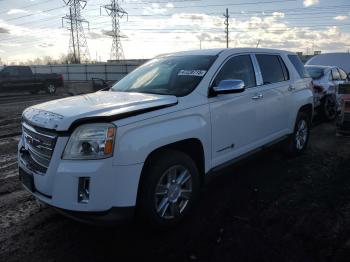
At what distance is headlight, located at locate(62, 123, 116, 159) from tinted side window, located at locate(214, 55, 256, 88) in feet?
5.73

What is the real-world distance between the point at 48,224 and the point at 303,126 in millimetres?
4782

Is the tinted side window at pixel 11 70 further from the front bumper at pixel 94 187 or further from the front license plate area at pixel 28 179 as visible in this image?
the front bumper at pixel 94 187

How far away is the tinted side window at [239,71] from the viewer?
15.6ft

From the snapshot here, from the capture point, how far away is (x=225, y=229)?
4004mm

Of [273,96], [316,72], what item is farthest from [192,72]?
[316,72]

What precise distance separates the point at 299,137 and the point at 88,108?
4489 millimetres

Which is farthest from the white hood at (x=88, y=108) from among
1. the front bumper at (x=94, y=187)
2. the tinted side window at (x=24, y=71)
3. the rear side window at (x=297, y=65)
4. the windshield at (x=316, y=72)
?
the tinted side window at (x=24, y=71)

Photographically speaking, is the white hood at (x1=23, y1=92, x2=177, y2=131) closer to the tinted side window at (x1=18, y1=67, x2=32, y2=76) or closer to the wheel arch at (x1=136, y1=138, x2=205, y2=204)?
the wheel arch at (x1=136, y1=138, x2=205, y2=204)

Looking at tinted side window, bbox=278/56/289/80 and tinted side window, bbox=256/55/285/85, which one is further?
tinted side window, bbox=278/56/289/80

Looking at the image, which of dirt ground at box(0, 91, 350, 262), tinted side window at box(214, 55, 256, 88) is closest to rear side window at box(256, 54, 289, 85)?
tinted side window at box(214, 55, 256, 88)

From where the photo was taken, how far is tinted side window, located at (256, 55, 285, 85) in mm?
5598

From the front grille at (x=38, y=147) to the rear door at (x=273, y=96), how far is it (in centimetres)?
290

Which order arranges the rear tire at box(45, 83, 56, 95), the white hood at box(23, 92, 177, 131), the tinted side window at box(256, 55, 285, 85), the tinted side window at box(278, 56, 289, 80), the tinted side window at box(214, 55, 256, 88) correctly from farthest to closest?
the rear tire at box(45, 83, 56, 95) → the tinted side window at box(278, 56, 289, 80) → the tinted side window at box(256, 55, 285, 85) → the tinted side window at box(214, 55, 256, 88) → the white hood at box(23, 92, 177, 131)

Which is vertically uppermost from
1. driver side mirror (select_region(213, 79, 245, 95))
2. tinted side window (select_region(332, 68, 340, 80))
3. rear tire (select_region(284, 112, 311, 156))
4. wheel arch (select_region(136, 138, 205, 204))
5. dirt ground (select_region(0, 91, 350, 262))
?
driver side mirror (select_region(213, 79, 245, 95))
